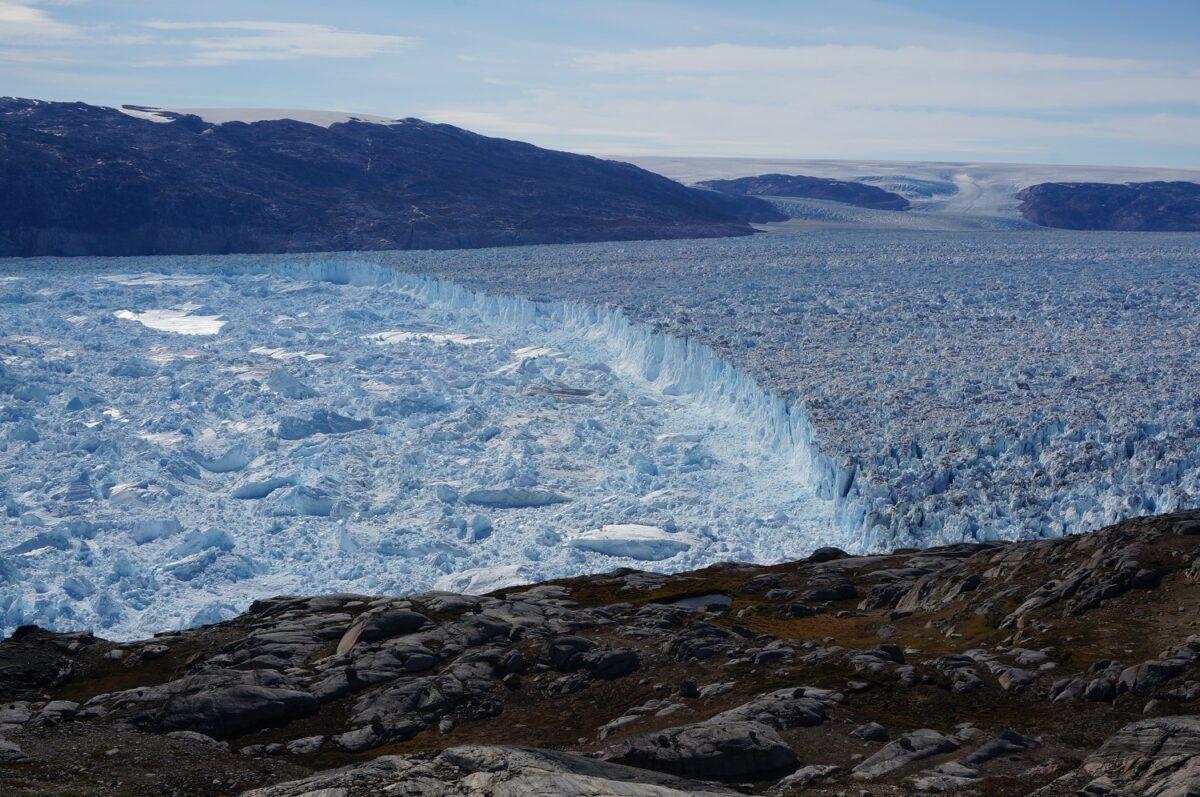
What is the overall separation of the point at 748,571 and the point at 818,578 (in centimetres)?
163

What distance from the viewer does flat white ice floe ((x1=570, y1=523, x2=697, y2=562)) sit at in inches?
649

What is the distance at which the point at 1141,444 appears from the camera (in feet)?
53.7

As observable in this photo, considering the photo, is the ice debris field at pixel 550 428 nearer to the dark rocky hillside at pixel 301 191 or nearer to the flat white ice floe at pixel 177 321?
the flat white ice floe at pixel 177 321

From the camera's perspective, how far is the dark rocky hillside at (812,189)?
220ft

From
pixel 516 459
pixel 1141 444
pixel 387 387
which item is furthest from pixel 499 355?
pixel 1141 444

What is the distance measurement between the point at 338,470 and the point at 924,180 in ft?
212

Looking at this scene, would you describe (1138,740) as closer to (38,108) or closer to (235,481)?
(235,481)

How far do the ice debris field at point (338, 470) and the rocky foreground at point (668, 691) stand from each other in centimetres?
350

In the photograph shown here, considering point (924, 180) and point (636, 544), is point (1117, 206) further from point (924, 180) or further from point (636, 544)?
point (636, 544)

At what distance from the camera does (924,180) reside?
7588 cm

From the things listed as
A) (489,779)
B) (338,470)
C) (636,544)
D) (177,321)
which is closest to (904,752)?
(489,779)

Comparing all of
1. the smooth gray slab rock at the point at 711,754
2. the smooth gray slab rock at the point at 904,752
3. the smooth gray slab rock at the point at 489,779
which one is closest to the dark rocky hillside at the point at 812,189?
the smooth gray slab rock at the point at 904,752

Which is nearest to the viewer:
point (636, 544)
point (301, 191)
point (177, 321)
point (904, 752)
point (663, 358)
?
point (904, 752)

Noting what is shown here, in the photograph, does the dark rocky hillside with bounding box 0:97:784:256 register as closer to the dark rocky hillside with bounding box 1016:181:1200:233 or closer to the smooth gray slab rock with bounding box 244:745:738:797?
the dark rocky hillside with bounding box 1016:181:1200:233
